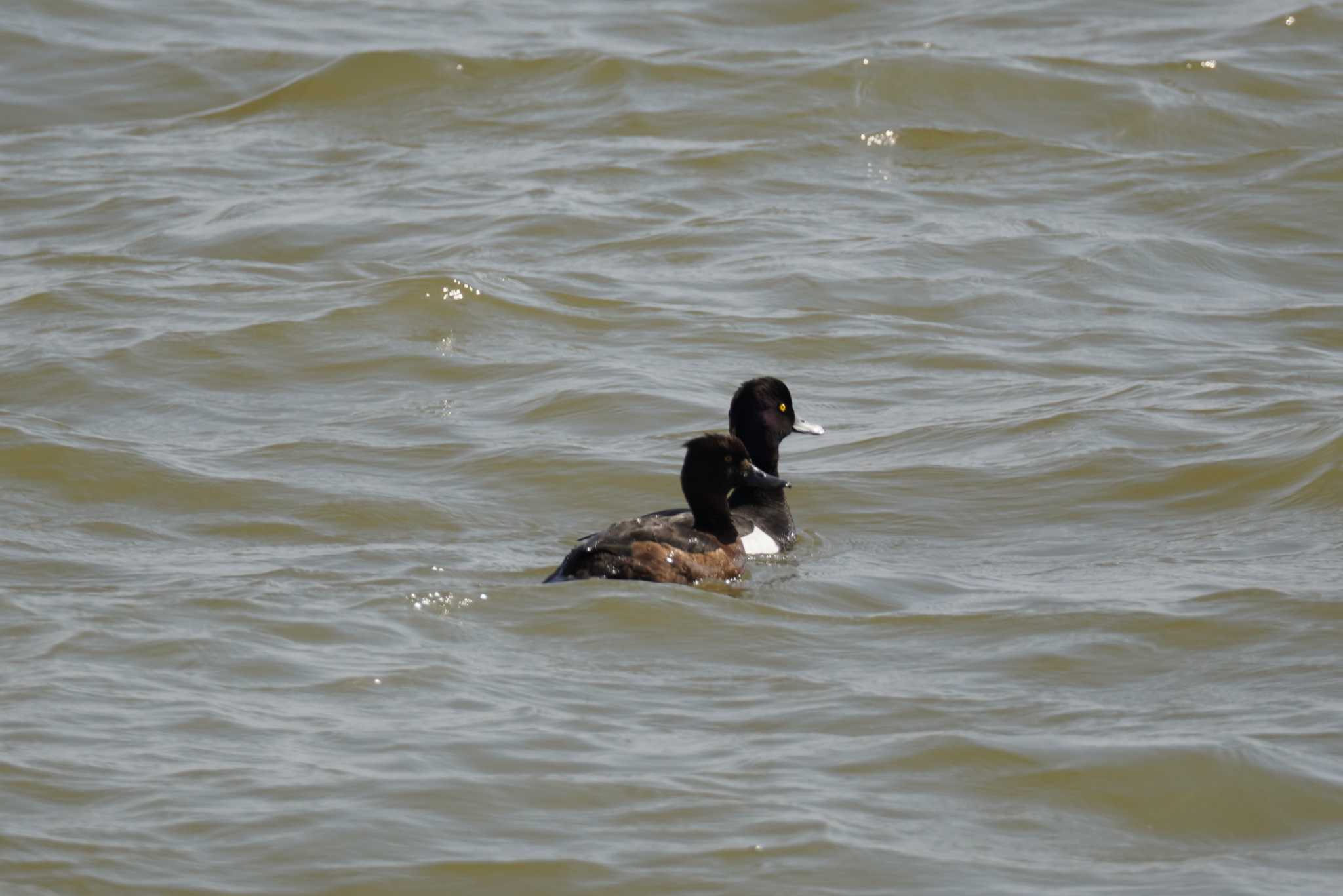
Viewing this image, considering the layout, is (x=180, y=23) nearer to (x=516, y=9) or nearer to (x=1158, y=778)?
(x=516, y=9)

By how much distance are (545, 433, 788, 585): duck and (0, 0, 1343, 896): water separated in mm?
190

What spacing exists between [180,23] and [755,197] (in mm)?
7185

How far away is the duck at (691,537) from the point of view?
8.02 metres

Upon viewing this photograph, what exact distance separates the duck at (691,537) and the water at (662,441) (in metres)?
0.19

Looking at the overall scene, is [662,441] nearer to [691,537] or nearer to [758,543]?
[758,543]

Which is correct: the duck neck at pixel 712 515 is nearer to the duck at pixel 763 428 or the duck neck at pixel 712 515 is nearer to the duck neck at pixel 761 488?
the duck neck at pixel 761 488

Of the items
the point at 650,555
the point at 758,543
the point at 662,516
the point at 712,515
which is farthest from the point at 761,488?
the point at 650,555

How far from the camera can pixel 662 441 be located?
10.2 m

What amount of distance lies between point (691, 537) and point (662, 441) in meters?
1.82

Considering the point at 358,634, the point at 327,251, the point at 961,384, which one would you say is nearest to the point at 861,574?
the point at 358,634

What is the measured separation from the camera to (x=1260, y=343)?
11.5 m

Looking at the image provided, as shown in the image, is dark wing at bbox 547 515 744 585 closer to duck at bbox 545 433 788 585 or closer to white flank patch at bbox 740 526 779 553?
duck at bbox 545 433 788 585

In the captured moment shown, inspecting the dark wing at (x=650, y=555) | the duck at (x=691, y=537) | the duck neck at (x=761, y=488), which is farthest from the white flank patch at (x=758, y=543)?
the dark wing at (x=650, y=555)

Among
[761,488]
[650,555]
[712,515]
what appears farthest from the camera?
[761,488]
